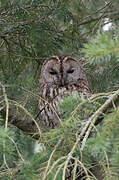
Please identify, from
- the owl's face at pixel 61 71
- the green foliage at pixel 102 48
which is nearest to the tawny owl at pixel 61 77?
the owl's face at pixel 61 71

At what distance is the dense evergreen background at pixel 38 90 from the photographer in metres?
→ 1.86

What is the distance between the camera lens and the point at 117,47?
1.75 meters

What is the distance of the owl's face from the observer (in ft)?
14.6

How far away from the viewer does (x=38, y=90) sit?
434cm

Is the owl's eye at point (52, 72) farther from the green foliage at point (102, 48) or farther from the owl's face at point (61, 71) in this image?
the green foliage at point (102, 48)

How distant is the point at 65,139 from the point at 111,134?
39cm

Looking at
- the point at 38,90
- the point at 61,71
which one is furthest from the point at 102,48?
the point at 61,71

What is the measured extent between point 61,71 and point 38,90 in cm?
37

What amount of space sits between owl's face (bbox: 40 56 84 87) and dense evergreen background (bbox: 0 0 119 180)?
85 millimetres

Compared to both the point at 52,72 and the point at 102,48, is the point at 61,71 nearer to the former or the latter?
the point at 52,72

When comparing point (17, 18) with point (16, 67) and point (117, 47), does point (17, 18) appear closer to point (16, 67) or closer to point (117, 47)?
point (16, 67)

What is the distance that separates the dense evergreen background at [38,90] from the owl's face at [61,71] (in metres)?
0.08

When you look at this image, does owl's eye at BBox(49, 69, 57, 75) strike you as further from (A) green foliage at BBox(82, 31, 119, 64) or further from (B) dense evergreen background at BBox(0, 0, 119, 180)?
(A) green foliage at BBox(82, 31, 119, 64)

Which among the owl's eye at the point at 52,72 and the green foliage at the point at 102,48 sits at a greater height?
the green foliage at the point at 102,48
